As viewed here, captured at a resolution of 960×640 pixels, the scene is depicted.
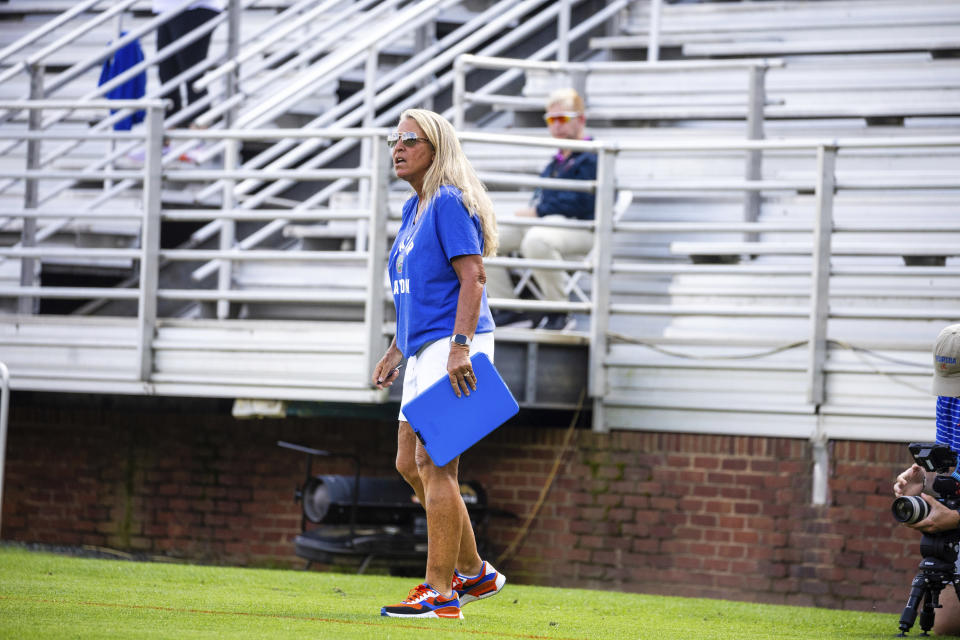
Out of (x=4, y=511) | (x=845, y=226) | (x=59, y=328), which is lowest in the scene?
(x=4, y=511)

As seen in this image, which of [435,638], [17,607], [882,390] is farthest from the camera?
[882,390]

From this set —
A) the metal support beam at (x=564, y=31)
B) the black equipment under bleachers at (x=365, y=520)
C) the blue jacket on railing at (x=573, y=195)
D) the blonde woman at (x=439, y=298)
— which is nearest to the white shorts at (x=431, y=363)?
the blonde woman at (x=439, y=298)

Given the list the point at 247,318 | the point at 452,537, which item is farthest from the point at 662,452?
the point at 452,537

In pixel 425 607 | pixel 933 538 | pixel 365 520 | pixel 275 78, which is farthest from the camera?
pixel 275 78

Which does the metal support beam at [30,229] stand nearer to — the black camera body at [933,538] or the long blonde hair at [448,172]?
the long blonde hair at [448,172]

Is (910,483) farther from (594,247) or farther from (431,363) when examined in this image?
(594,247)

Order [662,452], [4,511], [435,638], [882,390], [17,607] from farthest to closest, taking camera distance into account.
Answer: [4,511]
[662,452]
[882,390]
[17,607]
[435,638]

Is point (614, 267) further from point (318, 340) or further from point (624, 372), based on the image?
point (318, 340)

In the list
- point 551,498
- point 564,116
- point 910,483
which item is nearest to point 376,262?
point 564,116

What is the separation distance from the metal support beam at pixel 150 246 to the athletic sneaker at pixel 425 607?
4.11 metres

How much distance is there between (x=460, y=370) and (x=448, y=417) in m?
0.18

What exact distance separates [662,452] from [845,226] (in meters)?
1.74

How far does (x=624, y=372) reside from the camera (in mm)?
9562

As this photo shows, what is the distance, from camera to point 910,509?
5867mm
